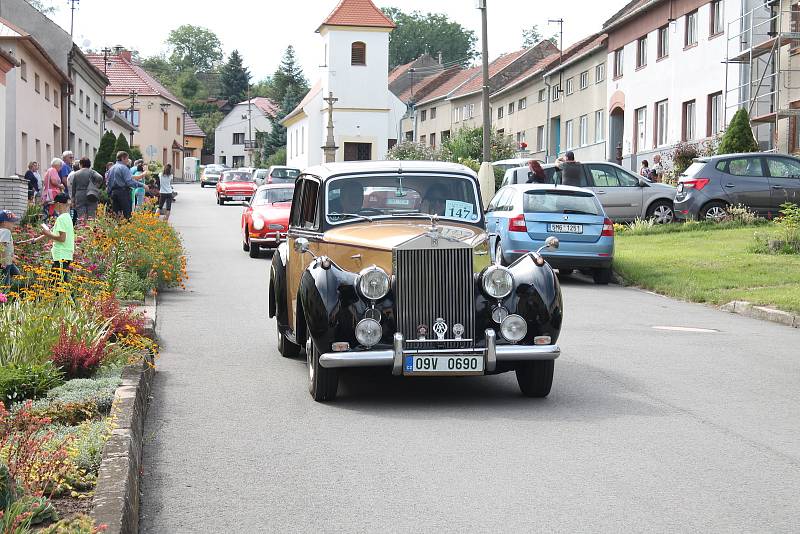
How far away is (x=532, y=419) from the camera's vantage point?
8.01 m

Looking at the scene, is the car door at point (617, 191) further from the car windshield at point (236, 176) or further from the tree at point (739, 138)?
the car windshield at point (236, 176)

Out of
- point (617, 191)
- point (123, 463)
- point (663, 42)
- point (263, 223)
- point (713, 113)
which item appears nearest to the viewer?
point (123, 463)

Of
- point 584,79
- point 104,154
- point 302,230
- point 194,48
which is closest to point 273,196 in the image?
point 302,230

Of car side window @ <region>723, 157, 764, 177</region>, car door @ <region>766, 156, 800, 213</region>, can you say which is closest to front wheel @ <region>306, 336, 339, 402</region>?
car side window @ <region>723, 157, 764, 177</region>

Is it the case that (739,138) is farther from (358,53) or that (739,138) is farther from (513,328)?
(358,53)

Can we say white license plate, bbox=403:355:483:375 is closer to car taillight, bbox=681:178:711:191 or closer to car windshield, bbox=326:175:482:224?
car windshield, bbox=326:175:482:224

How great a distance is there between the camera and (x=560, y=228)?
18641mm

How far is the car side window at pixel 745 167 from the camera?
1003 inches

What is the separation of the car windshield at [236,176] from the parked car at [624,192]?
26.1 metres

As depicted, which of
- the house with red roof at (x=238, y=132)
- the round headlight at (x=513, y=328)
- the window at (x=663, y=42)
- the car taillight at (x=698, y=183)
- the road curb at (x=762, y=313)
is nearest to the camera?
the round headlight at (x=513, y=328)

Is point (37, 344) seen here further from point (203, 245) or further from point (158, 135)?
point (158, 135)

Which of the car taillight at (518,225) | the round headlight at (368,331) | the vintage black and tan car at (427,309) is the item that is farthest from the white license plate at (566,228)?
the round headlight at (368,331)

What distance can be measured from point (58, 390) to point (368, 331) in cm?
222

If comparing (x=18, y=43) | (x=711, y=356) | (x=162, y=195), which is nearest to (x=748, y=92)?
(x=162, y=195)
